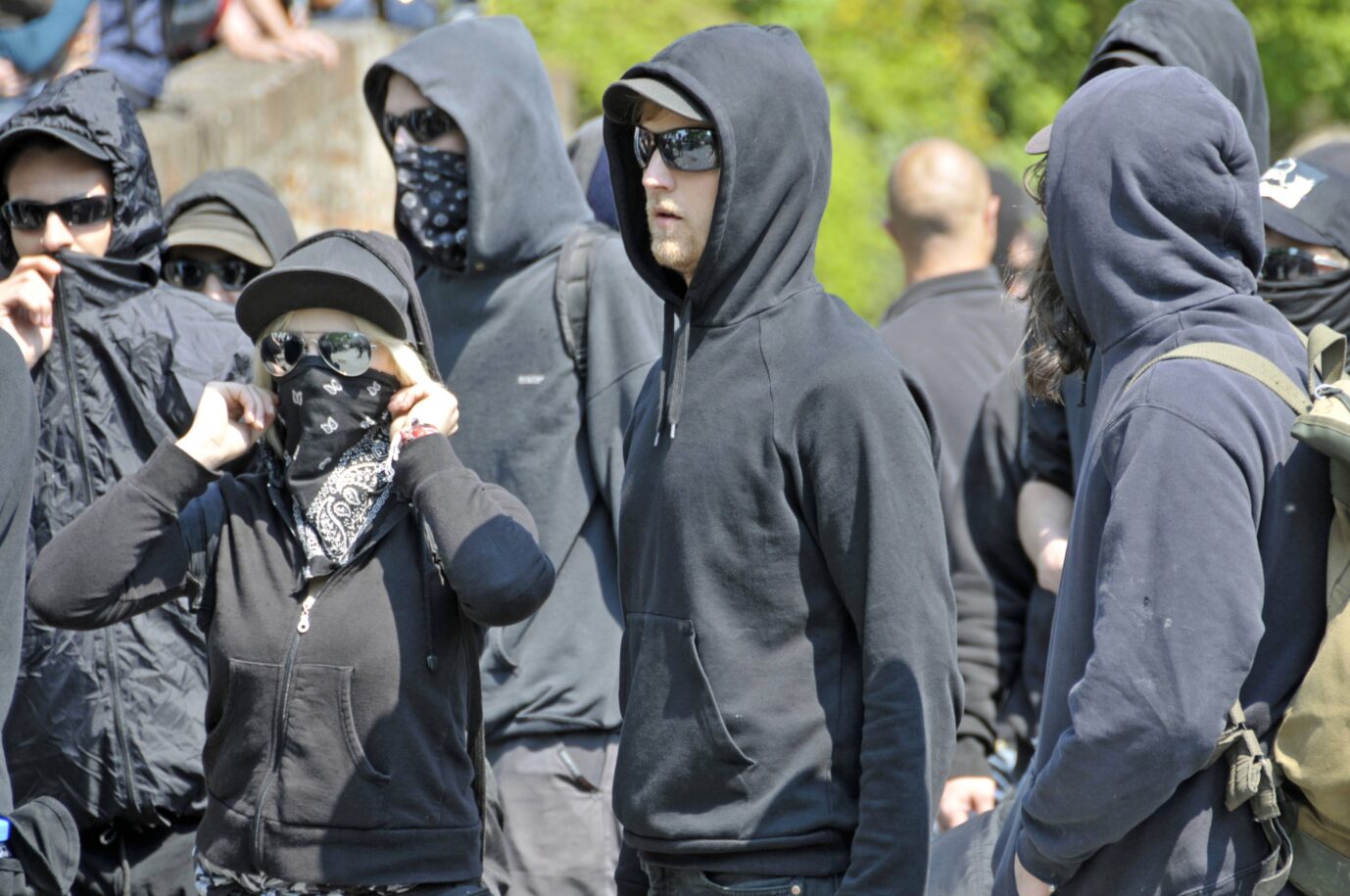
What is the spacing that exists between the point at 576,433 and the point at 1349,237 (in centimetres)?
200

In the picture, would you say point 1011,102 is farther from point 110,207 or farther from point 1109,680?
point 1109,680

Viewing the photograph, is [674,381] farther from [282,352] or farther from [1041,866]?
[1041,866]

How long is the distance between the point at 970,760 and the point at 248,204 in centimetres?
278

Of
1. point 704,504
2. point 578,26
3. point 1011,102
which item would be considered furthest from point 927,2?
point 704,504

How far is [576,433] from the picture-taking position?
Answer: 4504 mm

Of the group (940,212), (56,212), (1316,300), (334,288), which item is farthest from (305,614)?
(940,212)

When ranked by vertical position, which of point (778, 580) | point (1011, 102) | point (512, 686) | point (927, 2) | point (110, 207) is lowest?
point (1011, 102)

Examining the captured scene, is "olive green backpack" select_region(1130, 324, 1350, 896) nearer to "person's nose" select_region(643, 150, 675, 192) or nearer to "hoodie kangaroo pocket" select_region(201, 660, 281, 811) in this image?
"person's nose" select_region(643, 150, 675, 192)

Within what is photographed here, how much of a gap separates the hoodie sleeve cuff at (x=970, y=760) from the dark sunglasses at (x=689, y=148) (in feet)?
7.22

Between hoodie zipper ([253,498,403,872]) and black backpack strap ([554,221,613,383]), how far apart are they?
0.97 metres

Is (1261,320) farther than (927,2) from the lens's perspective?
No

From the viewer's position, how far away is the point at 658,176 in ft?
11.5

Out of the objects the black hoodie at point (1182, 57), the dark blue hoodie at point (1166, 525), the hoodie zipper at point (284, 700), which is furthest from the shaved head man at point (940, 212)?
the dark blue hoodie at point (1166, 525)

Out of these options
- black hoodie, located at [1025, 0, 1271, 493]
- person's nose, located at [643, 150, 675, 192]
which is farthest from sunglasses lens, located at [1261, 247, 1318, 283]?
person's nose, located at [643, 150, 675, 192]
